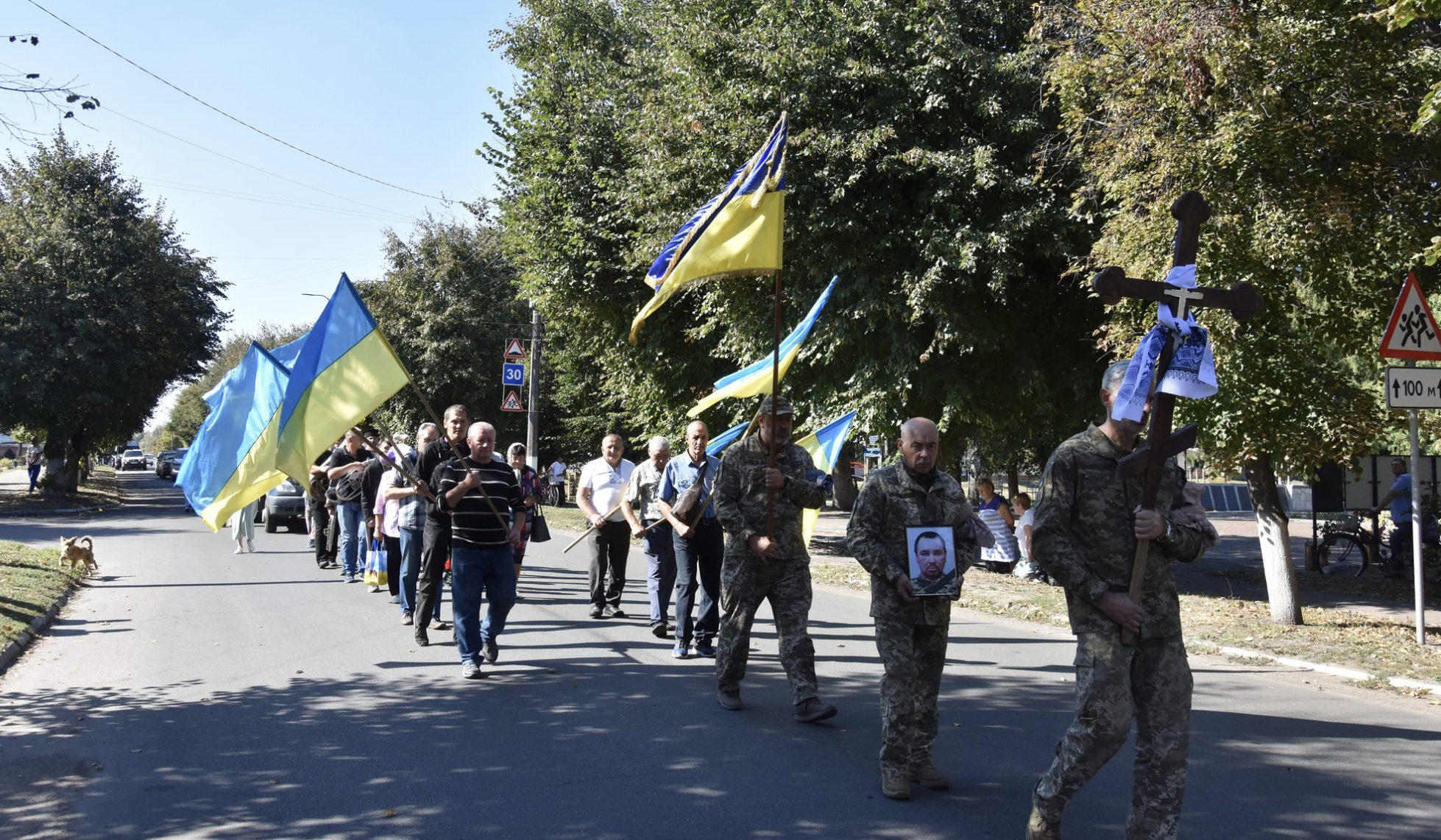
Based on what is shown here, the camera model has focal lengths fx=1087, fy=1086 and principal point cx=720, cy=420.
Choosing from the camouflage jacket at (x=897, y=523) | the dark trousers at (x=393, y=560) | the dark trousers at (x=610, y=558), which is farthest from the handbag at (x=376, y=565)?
the camouflage jacket at (x=897, y=523)

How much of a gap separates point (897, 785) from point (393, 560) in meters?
7.47

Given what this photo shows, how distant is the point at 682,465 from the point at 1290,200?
5778 millimetres

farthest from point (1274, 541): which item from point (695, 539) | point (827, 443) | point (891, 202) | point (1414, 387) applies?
point (891, 202)

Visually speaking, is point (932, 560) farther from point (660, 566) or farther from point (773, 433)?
point (660, 566)

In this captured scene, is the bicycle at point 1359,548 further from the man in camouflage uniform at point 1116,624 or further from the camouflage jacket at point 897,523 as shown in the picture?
the man in camouflage uniform at point 1116,624

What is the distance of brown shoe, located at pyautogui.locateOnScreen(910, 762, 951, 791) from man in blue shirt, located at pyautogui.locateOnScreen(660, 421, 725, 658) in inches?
140

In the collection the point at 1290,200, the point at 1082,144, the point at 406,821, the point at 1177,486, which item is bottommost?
the point at 406,821

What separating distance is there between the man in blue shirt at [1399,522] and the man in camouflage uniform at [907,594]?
12.9 m

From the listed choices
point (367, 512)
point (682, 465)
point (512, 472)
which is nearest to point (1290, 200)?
point (682, 465)

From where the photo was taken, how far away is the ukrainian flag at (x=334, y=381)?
7711mm

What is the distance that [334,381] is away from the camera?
26.1ft

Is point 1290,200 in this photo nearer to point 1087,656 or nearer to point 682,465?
point 682,465

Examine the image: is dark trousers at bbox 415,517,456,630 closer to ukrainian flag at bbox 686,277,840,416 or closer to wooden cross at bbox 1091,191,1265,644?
ukrainian flag at bbox 686,277,840,416

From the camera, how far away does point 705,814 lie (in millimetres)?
4953
